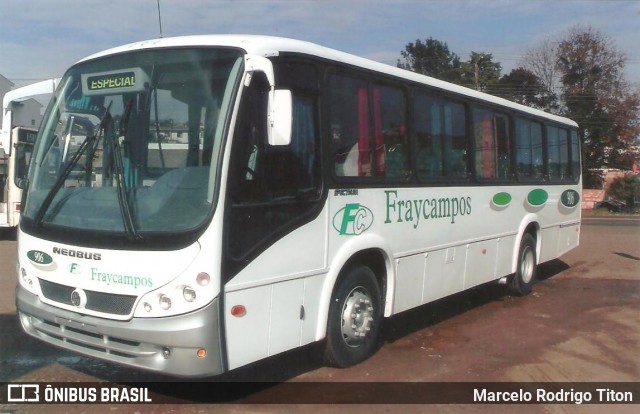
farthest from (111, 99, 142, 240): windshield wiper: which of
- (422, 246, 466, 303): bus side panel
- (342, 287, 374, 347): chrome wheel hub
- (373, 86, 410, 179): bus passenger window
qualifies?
(422, 246, 466, 303): bus side panel

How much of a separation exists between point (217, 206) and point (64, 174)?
5.01 feet

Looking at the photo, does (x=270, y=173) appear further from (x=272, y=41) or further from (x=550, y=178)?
(x=550, y=178)

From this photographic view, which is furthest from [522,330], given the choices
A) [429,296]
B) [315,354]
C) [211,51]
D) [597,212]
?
[597,212]

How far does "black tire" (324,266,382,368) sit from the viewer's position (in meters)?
5.98

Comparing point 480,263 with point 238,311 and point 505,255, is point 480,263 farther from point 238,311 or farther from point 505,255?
point 238,311

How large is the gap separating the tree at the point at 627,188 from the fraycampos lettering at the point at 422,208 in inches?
1550

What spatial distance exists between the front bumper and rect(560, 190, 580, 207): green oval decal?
8.98 m

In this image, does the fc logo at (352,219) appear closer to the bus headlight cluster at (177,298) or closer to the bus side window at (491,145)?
the bus headlight cluster at (177,298)

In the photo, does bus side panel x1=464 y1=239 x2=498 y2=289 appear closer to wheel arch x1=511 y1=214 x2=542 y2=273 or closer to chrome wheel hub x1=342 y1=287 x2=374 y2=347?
wheel arch x1=511 y1=214 x2=542 y2=273

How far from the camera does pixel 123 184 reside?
4879 millimetres

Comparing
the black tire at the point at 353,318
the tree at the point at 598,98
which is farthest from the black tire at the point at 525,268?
the tree at the point at 598,98

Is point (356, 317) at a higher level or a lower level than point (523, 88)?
lower

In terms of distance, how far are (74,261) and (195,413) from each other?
151 centimetres

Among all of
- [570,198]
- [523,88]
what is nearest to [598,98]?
[523,88]
